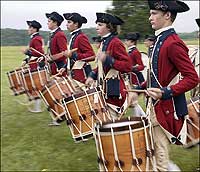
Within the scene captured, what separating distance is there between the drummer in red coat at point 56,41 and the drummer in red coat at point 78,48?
1.56 feet

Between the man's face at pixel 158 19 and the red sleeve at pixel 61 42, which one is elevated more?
the man's face at pixel 158 19

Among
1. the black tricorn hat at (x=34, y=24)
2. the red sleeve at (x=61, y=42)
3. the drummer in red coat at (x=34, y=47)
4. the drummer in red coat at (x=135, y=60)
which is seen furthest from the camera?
the black tricorn hat at (x=34, y=24)

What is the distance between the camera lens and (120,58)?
4.77m

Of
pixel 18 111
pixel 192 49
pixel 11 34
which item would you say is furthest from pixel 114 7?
pixel 192 49

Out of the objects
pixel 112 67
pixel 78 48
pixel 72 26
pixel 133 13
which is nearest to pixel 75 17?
pixel 72 26

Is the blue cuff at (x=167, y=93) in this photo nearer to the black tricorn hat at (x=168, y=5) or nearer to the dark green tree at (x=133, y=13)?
the black tricorn hat at (x=168, y=5)

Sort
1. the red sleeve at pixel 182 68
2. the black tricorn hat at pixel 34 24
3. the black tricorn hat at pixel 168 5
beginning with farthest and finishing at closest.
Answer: the black tricorn hat at pixel 34 24, the black tricorn hat at pixel 168 5, the red sleeve at pixel 182 68

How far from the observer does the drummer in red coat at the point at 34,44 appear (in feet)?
26.3

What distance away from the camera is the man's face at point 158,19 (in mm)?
3537

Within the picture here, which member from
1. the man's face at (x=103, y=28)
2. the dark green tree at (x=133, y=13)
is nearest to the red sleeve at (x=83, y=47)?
the man's face at (x=103, y=28)

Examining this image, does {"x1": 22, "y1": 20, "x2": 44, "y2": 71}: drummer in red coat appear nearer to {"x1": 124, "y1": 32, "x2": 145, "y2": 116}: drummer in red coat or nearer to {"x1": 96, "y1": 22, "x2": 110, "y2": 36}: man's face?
{"x1": 124, "y1": 32, "x2": 145, "y2": 116}: drummer in red coat

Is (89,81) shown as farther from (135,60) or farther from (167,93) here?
(135,60)

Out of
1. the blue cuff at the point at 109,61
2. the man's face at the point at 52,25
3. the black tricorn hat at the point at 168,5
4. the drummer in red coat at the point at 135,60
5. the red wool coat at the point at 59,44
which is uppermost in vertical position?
the black tricorn hat at the point at 168,5

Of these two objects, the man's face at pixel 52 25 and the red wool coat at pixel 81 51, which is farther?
the man's face at pixel 52 25
